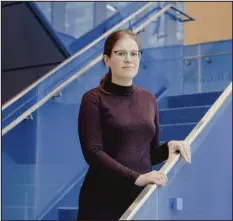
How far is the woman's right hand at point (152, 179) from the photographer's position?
161 centimetres

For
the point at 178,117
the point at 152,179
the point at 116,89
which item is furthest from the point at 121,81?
the point at 178,117

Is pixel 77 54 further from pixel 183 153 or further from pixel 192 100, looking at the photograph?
pixel 183 153

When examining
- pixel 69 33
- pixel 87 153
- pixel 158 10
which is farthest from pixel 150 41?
pixel 87 153

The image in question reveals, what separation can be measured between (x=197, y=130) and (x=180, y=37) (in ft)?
11.3

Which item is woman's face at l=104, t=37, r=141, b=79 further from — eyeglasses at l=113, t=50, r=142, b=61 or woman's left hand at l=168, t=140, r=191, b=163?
woman's left hand at l=168, t=140, r=191, b=163

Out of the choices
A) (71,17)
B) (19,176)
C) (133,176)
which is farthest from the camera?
(71,17)

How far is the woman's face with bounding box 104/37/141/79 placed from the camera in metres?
1.70

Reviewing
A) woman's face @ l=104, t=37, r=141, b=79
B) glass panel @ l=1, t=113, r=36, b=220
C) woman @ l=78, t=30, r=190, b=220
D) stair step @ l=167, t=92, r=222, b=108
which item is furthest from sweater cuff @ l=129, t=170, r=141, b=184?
stair step @ l=167, t=92, r=222, b=108

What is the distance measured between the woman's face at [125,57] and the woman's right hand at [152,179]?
0.37 metres

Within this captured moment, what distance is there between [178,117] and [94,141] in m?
2.91

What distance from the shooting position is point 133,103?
1748mm

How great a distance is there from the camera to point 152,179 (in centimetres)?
167

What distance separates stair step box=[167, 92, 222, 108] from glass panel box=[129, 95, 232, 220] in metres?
1.89

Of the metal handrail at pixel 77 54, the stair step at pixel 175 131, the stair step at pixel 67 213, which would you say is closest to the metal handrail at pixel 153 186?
the stair step at pixel 175 131
